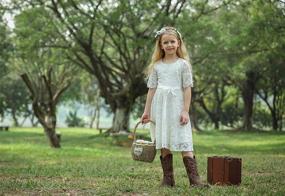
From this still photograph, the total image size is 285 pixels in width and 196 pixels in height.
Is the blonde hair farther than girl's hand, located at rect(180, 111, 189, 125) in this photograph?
Yes

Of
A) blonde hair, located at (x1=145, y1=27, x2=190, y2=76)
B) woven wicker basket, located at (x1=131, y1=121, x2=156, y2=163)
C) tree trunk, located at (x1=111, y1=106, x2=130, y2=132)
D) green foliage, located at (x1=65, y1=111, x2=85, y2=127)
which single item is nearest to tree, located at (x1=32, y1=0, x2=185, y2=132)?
tree trunk, located at (x1=111, y1=106, x2=130, y2=132)

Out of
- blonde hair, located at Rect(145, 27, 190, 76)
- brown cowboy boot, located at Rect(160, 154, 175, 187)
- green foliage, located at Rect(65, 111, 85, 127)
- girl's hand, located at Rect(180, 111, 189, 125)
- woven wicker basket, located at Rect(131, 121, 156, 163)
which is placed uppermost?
green foliage, located at Rect(65, 111, 85, 127)

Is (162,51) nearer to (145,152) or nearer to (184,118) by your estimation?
(184,118)

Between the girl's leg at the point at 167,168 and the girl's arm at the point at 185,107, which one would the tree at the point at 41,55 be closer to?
the girl's leg at the point at 167,168

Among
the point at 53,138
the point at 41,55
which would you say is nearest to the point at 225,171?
the point at 53,138

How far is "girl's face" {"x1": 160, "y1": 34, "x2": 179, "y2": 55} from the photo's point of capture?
Answer: 7098mm

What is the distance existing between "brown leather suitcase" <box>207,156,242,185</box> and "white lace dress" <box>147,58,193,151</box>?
77 cm

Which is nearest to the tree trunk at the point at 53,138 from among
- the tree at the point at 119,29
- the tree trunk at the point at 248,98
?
the tree at the point at 119,29

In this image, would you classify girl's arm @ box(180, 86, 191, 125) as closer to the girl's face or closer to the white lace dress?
the white lace dress

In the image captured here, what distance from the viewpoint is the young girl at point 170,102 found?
689 centimetres

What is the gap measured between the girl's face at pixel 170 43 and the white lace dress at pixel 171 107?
Result: 179 mm

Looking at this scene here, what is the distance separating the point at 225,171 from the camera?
24.4 ft

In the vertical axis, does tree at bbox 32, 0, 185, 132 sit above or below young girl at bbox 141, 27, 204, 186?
above

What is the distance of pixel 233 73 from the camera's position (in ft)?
145
